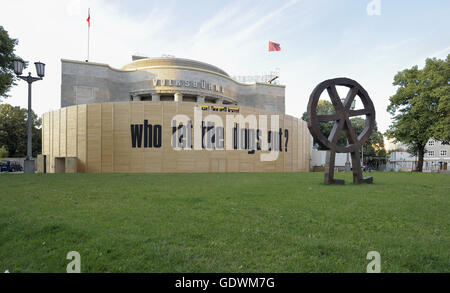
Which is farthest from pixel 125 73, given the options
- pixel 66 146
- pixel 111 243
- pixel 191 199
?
pixel 111 243

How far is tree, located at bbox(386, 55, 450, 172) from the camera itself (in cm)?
3042

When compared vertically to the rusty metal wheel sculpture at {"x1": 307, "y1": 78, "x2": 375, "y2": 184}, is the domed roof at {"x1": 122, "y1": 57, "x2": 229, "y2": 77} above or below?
above

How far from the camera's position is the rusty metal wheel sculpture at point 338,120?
47.1ft

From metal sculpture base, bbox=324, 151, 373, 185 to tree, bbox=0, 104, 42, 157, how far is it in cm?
7203

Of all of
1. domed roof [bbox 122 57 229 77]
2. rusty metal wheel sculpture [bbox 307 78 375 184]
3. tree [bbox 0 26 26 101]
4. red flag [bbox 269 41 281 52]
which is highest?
red flag [bbox 269 41 281 52]

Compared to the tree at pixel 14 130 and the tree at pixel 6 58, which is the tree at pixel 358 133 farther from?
the tree at pixel 14 130

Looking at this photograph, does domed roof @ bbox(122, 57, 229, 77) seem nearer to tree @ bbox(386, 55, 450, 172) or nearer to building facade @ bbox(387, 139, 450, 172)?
tree @ bbox(386, 55, 450, 172)

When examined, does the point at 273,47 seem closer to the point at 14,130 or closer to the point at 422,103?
the point at 422,103

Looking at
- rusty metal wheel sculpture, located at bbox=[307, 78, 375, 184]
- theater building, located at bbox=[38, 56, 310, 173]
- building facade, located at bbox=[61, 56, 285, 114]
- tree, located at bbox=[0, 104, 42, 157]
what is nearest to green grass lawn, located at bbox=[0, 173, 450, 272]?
rusty metal wheel sculpture, located at bbox=[307, 78, 375, 184]

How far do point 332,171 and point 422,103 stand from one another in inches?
1140

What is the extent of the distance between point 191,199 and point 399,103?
133 ft

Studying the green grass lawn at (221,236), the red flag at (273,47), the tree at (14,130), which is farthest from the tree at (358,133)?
the tree at (14,130)

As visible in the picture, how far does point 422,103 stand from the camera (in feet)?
108
